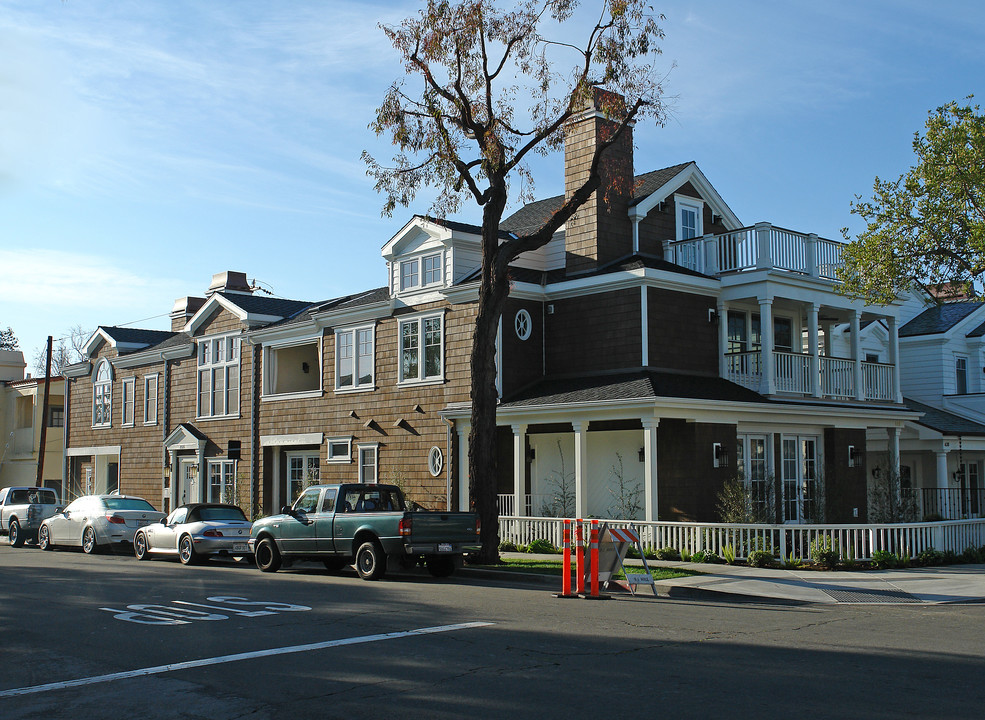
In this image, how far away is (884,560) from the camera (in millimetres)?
18094

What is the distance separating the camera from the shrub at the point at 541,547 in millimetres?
21734

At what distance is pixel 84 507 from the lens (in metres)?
25.0

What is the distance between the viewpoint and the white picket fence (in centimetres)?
1834

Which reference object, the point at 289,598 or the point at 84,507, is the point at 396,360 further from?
the point at 289,598

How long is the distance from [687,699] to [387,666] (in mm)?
2937

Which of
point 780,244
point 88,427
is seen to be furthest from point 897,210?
point 88,427

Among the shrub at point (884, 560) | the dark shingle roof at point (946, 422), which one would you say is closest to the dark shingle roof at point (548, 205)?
the dark shingle roof at point (946, 422)

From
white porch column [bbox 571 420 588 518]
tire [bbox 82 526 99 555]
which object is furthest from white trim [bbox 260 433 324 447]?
white porch column [bbox 571 420 588 518]

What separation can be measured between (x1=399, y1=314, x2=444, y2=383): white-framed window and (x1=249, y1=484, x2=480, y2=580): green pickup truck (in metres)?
8.45

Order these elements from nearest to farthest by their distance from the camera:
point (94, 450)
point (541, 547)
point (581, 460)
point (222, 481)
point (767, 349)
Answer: point (541, 547)
point (581, 460)
point (767, 349)
point (222, 481)
point (94, 450)

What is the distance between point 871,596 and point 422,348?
49.9 feet

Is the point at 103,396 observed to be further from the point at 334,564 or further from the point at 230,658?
the point at 230,658

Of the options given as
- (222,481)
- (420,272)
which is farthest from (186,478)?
(420,272)

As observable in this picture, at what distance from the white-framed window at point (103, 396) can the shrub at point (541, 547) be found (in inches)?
1023
